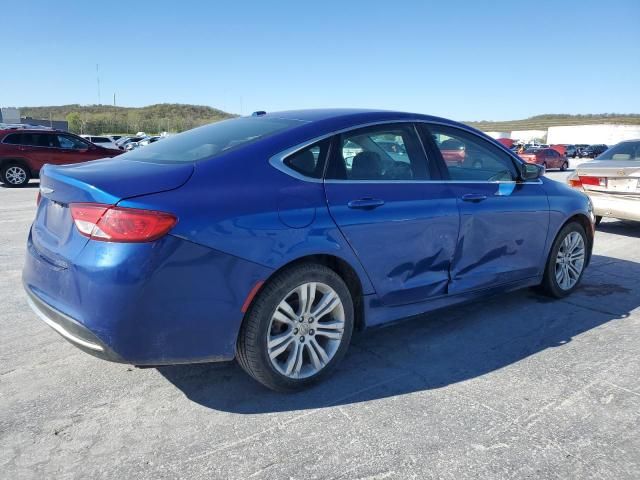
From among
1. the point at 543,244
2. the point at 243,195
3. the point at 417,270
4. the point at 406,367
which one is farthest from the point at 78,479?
the point at 543,244

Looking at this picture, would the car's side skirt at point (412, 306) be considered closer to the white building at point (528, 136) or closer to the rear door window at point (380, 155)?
the rear door window at point (380, 155)

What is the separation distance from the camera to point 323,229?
2.89 meters

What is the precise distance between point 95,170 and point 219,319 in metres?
1.09

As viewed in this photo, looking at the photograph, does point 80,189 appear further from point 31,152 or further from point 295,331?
point 31,152

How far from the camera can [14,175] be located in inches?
564

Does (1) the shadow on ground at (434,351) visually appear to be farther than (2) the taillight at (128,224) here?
Yes

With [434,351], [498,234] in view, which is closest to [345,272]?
[434,351]

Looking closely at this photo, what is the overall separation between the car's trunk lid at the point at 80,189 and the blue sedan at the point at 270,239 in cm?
1

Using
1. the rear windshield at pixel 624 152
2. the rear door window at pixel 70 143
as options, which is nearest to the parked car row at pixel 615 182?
the rear windshield at pixel 624 152

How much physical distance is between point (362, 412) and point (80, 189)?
1.87 meters

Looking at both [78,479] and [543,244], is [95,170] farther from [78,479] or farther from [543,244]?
[543,244]

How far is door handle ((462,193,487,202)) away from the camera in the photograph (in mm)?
3708

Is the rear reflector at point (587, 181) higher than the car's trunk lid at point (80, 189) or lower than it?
lower

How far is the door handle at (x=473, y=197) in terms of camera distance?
3.71m
